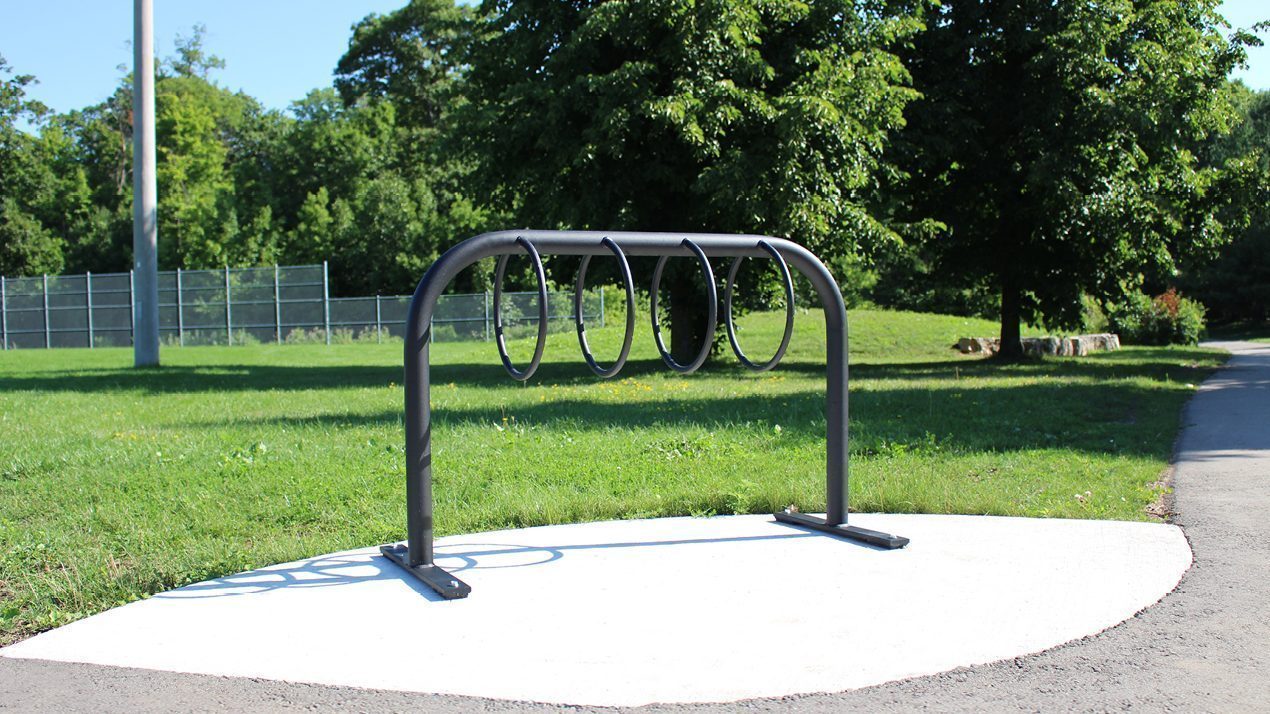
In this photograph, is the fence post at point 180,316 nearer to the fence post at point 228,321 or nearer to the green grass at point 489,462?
the fence post at point 228,321

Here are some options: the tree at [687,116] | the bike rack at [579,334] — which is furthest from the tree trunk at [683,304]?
the bike rack at [579,334]

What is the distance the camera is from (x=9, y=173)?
170 ft

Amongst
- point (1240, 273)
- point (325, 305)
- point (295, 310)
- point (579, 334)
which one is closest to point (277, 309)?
point (295, 310)

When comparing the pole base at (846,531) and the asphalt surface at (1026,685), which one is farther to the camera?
the pole base at (846,531)

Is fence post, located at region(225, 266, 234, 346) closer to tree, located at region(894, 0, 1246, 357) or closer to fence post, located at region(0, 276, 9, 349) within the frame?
fence post, located at region(0, 276, 9, 349)

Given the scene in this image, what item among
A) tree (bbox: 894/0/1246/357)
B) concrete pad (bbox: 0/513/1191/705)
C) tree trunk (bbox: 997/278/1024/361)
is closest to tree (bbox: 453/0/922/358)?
tree (bbox: 894/0/1246/357)

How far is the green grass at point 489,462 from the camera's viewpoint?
5.77 meters

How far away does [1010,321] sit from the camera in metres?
22.9

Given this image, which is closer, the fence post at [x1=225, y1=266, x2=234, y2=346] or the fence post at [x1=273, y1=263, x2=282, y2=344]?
the fence post at [x1=273, y1=263, x2=282, y2=344]

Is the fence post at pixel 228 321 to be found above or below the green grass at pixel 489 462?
above

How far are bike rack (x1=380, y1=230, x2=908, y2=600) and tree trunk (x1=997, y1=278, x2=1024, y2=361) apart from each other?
1809 cm

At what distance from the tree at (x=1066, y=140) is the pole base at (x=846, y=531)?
14.9 metres

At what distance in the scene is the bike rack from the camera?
4879 mm

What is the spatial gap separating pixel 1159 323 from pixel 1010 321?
511 inches
